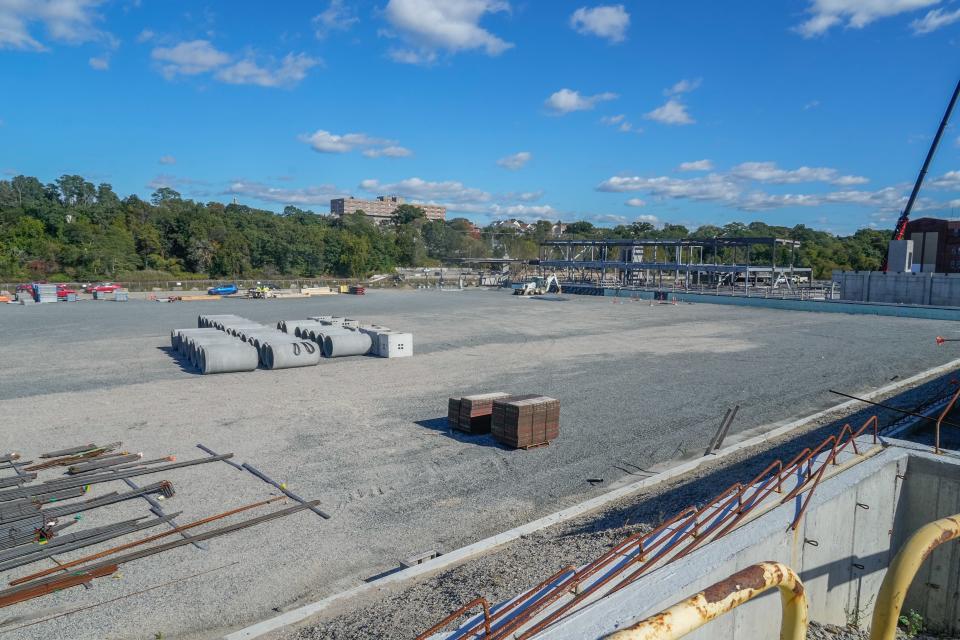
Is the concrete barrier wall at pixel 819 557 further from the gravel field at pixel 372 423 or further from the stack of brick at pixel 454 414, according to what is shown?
the stack of brick at pixel 454 414

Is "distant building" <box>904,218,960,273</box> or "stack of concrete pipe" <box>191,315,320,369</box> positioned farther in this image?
"distant building" <box>904,218,960,273</box>

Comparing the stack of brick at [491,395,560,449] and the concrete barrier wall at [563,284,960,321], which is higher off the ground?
the concrete barrier wall at [563,284,960,321]

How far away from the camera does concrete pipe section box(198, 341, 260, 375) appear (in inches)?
946

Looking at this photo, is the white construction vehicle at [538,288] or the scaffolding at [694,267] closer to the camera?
the scaffolding at [694,267]

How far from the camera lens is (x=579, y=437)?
16.5 m

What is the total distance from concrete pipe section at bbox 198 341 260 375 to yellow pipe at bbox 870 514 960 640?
914 inches

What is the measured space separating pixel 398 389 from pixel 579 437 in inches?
314

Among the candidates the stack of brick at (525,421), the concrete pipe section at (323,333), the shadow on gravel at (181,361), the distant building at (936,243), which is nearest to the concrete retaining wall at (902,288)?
the distant building at (936,243)

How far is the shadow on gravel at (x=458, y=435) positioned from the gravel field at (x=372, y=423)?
0.08 meters

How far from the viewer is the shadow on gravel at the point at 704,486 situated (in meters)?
11.1

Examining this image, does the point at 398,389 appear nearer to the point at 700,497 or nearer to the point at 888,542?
the point at 700,497

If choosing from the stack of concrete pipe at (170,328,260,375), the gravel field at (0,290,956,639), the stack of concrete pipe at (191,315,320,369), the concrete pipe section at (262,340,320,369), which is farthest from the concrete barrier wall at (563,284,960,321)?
the stack of concrete pipe at (170,328,260,375)

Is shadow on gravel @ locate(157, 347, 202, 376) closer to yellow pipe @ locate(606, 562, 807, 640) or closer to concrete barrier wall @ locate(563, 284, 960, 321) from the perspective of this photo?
yellow pipe @ locate(606, 562, 807, 640)

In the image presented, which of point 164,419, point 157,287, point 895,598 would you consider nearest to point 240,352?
point 164,419
